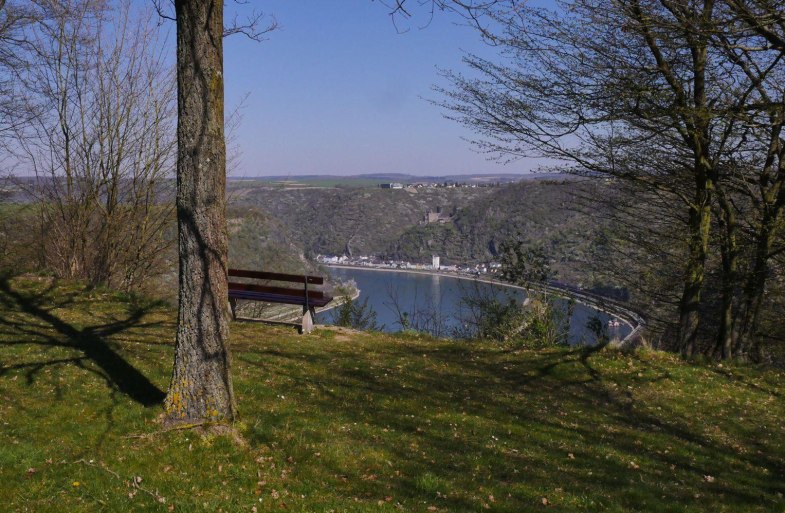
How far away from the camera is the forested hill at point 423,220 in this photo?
838 inches

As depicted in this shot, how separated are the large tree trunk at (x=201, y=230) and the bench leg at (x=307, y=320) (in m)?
5.84

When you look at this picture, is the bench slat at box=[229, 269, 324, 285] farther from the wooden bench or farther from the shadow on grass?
the shadow on grass

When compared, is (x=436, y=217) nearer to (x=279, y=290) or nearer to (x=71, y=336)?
(x=279, y=290)

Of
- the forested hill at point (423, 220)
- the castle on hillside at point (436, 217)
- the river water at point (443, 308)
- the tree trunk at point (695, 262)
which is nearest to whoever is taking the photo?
the tree trunk at point (695, 262)

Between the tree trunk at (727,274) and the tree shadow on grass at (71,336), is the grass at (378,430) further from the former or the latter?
the tree trunk at (727,274)

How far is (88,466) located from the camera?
17.6ft

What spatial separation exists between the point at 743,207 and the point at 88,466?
12346 millimetres

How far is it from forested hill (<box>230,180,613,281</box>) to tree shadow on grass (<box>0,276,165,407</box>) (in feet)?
24.1

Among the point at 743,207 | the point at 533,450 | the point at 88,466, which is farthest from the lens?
the point at 743,207

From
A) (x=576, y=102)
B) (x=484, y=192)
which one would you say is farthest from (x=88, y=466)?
(x=484, y=192)

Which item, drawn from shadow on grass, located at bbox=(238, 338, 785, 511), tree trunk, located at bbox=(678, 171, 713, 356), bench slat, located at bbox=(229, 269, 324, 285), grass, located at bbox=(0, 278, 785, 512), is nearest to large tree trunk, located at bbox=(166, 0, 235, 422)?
grass, located at bbox=(0, 278, 785, 512)

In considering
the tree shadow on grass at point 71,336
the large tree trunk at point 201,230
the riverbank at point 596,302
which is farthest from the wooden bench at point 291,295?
the riverbank at point 596,302

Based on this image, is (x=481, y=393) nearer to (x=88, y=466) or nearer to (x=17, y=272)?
(x=88, y=466)

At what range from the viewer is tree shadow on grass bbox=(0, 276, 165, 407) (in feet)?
25.0
